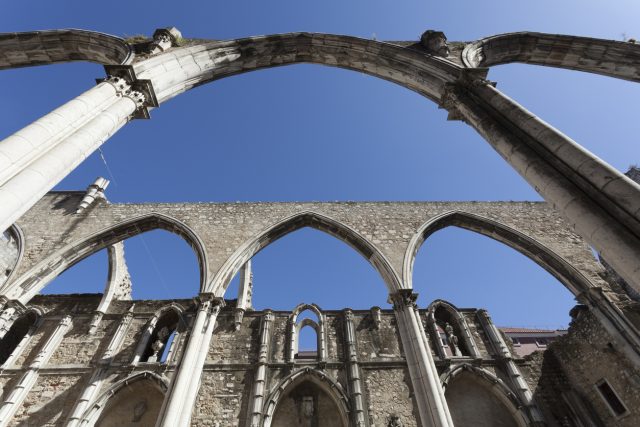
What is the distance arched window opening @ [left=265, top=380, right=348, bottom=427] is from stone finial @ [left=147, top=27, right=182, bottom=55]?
7.64m

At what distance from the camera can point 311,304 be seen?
9.49 m

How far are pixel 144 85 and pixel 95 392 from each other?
7.01 meters

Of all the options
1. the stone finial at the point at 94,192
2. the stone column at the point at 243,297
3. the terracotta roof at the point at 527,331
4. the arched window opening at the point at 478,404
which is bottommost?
the arched window opening at the point at 478,404

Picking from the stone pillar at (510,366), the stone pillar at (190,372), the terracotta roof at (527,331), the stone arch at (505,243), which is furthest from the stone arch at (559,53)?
the terracotta roof at (527,331)

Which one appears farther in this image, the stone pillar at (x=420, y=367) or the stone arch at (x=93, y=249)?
the stone arch at (x=93, y=249)

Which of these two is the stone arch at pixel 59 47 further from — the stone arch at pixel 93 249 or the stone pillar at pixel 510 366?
the stone pillar at pixel 510 366

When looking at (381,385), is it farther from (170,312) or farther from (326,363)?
(170,312)

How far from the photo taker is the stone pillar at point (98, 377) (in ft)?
22.9

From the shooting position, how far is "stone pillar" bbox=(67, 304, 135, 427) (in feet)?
22.9

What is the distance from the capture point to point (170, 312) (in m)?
9.27

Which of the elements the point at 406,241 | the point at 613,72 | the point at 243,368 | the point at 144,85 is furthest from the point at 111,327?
the point at 613,72

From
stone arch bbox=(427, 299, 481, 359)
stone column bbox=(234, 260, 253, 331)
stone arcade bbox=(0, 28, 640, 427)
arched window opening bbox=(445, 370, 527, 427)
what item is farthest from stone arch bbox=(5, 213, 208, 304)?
arched window opening bbox=(445, 370, 527, 427)

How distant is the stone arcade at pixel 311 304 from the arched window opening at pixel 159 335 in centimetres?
6

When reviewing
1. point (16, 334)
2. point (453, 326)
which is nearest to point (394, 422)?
point (453, 326)
